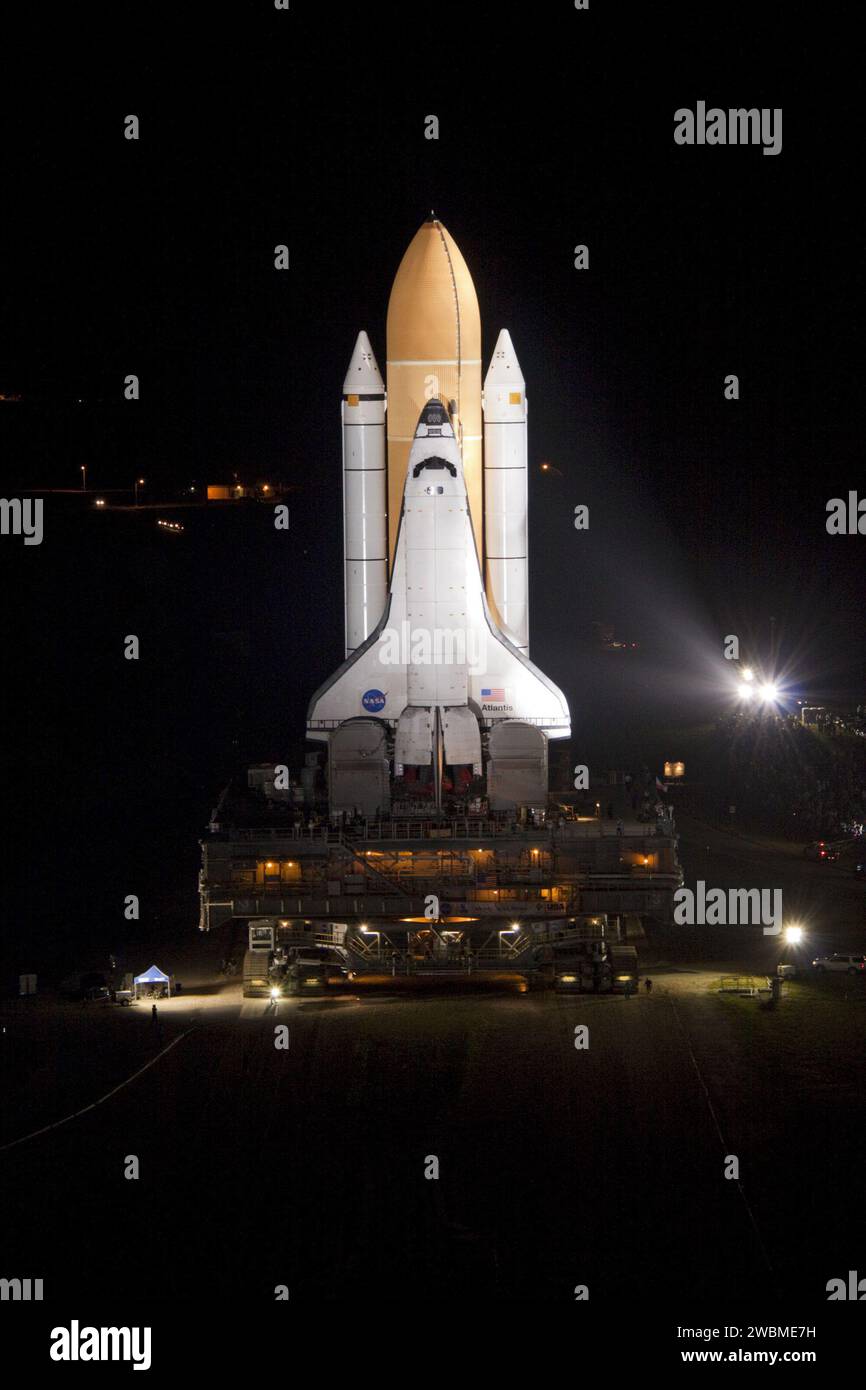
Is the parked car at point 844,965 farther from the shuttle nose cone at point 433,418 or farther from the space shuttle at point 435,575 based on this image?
the shuttle nose cone at point 433,418

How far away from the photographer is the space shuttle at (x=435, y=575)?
27844 mm

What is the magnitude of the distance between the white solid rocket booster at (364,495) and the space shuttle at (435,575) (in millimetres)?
24

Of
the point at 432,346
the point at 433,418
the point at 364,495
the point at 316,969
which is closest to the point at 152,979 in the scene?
the point at 316,969

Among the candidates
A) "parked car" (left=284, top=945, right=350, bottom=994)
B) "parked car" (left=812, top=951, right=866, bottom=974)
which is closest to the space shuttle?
"parked car" (left=284, top=945, right=350, bottom=994)

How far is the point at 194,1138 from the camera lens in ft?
64.7

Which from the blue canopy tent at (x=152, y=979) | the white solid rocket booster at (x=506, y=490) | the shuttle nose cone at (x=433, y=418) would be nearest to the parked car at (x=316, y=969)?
the blue canopy tent at (x=152, y=979)

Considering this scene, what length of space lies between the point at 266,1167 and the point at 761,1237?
508 centimetres

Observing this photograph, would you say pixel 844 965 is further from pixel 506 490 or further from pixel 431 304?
pixel 431 304

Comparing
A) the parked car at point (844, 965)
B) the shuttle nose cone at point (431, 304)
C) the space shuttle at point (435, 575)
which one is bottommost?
the parked car at point (844, 965)

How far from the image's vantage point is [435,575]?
27.8 metres

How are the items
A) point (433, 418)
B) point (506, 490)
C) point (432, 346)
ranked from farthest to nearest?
point (506, 490) → point (432, 346) → point (433, 418)

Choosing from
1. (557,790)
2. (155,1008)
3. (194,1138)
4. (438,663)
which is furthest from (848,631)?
(194,1138)

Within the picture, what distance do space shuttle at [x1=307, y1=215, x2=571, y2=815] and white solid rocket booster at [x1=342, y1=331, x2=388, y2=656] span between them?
0.02 meters

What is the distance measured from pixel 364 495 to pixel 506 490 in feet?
7.96
